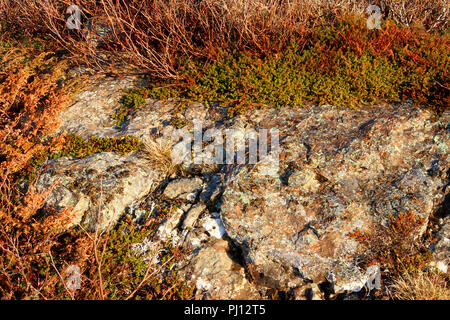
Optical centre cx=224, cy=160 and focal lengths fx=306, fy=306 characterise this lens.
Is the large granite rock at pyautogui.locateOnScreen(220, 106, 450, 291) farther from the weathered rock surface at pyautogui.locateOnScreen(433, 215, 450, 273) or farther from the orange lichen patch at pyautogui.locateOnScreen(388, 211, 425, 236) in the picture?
the weathered rock surface at pyautogui.locateOnScreen(433, 215, 450, 273)

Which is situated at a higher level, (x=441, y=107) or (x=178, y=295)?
(x=441, y=107)

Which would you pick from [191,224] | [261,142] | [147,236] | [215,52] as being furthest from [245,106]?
[147,236]

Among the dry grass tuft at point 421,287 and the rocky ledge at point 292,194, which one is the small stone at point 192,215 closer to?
the rocky ledge at point 292,194

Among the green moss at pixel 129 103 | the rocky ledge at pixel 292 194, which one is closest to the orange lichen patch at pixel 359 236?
the rocky ledge at pixel 292 194

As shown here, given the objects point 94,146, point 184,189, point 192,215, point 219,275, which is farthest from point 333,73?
point 94,146

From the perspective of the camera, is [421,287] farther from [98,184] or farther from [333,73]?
[98,184]

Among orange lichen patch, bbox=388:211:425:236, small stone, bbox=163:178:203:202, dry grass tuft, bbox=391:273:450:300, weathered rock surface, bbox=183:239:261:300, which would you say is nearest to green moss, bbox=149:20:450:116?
small stone, bbox=163:178:203:202

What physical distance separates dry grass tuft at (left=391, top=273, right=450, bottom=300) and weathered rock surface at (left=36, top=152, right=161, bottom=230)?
12.1 ft

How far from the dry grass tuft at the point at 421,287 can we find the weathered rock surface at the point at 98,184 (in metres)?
3.70

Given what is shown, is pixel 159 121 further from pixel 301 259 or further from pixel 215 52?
pixel 301 259

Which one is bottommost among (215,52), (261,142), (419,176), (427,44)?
(261,142)

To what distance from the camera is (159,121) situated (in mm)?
5629

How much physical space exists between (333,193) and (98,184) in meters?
3.47

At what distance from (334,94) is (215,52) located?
2401mm
